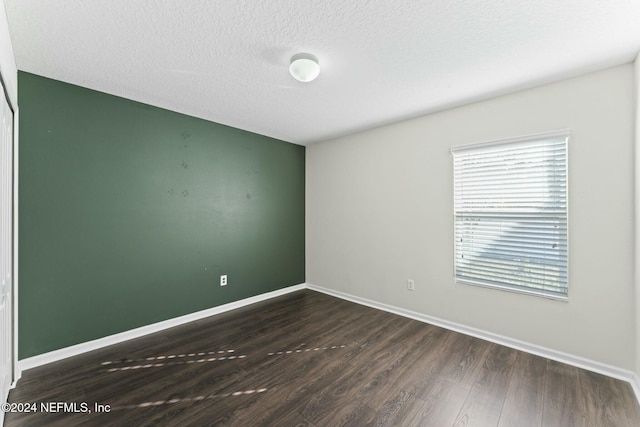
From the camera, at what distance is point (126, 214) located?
2723mm

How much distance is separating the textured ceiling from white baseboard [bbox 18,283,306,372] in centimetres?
236

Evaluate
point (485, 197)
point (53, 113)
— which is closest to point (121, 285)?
point (53, 113)

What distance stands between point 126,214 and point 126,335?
3.98 ft

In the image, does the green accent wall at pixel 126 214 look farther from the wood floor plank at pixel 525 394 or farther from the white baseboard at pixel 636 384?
the white baseboard at pixel 636 384

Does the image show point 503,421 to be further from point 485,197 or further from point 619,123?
point 619,123

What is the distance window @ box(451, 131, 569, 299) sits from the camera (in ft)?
7.68

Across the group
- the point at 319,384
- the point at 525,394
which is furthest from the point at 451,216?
the point at 319,384

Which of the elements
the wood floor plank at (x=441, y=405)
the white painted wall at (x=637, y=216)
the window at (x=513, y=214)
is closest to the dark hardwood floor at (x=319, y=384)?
the wood floor plank at (x=441, y=405)

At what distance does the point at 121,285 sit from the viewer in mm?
2688

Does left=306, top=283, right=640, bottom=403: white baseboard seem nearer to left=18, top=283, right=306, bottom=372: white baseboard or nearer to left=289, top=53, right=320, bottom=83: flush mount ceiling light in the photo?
left=18, top=283, right=306, bottom=372: white baseboard

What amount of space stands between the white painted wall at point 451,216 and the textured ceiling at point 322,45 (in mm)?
290

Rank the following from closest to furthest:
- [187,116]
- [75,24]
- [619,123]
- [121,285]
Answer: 1. [75,24]
2. [619,123]
3. [121,285]
4. [187,116]

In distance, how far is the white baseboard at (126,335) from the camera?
7.27ft

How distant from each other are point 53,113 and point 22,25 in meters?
0.85
